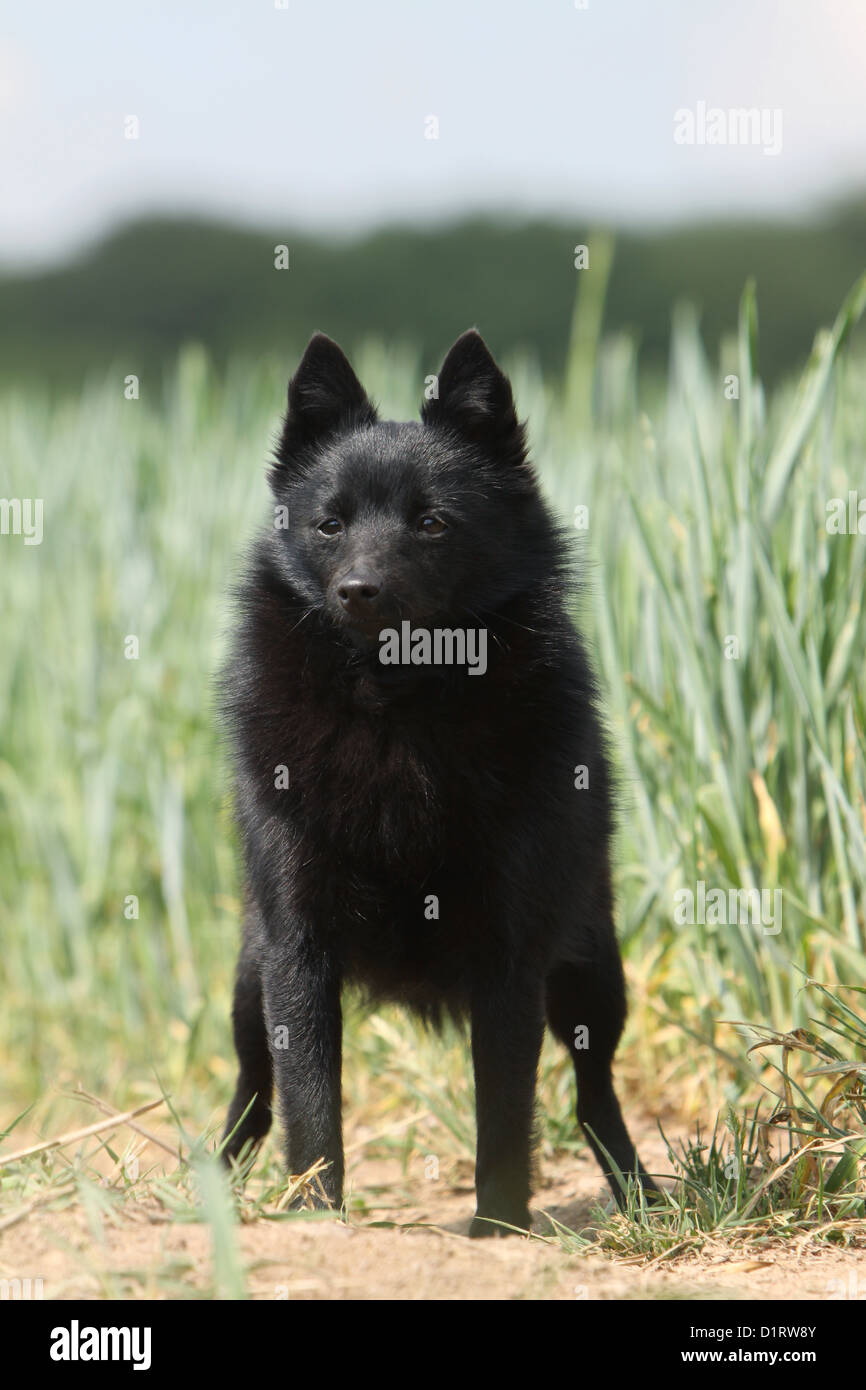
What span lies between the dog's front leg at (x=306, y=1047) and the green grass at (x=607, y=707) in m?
0.61

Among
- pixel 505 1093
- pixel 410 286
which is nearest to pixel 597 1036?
pixel 505 1093

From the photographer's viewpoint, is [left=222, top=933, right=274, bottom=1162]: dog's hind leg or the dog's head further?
[left=222, top=933, right=274, bottom=1162]: dog's hind leg

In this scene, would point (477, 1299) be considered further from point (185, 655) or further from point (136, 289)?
point (136, 289)

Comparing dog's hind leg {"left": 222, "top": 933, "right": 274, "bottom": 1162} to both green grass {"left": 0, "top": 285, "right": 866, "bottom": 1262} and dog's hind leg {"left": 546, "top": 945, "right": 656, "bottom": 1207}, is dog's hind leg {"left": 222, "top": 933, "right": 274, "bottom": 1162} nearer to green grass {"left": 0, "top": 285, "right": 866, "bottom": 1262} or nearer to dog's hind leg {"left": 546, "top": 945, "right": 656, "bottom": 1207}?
green grass {"left": 0, "top": 285, "right": 866, "bottom": 1262}

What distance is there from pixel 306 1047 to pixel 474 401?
1.32 m

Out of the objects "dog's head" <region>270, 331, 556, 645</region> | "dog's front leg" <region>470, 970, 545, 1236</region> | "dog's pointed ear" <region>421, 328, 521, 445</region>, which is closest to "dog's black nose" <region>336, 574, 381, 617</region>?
"dog's head" <region>270, 331, 556, 645</region>

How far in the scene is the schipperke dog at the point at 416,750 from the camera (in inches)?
96.0

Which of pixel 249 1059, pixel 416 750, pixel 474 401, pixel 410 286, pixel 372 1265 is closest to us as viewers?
pixel 372 1265

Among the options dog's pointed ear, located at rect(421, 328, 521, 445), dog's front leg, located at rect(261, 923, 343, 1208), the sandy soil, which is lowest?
the sandy soil

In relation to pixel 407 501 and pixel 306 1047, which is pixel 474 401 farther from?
pixel 306 1047

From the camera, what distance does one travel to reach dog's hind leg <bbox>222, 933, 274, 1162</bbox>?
2.83 metres

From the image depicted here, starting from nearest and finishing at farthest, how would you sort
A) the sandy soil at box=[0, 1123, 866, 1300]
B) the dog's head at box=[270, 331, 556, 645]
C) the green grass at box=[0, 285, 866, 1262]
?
1. the sandy soil at box=[0, 1123, 866, 1300]
2. the dog's head at box=[270, 331, 556, 645]
3. the green grass at box=[0, 285, 866, 1262]

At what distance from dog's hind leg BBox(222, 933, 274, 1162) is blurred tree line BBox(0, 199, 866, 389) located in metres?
13.5

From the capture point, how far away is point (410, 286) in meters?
19.5
